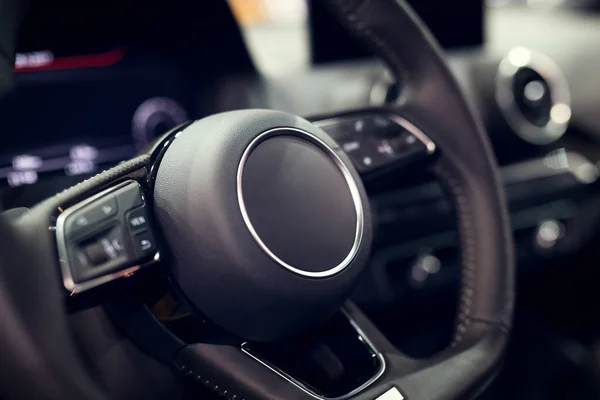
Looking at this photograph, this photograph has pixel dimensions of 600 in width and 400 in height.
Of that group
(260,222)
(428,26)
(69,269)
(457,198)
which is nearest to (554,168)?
(428,26)

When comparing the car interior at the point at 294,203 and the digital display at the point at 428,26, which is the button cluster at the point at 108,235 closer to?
the car interior at the point at 294,203

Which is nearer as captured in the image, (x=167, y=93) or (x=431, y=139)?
(x=431, y=139)

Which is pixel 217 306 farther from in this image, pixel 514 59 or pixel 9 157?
pixel 514 59

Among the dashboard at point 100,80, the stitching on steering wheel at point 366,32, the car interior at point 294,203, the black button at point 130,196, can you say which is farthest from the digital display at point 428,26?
the black button at point 130,196

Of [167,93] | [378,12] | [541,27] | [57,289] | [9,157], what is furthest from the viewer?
[541,27]

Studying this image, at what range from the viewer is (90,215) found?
0.53 meters

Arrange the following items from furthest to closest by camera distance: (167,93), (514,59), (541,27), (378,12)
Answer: (541,27)
(514,59)
(167,93)
(378,12)

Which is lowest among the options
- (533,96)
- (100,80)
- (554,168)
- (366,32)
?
(554,168)

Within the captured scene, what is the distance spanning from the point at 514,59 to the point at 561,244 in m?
0.40

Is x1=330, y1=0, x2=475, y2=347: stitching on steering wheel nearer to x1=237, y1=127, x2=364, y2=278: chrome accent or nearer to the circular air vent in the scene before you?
x1=237, y1=127, x2=364, y2=278: chrome accent

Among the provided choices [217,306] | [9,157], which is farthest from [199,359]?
[9,157]

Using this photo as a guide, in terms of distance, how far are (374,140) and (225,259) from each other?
30 centimetres

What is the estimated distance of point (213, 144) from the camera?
1.90ft

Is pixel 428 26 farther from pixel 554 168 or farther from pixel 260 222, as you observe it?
pixel 260 222
